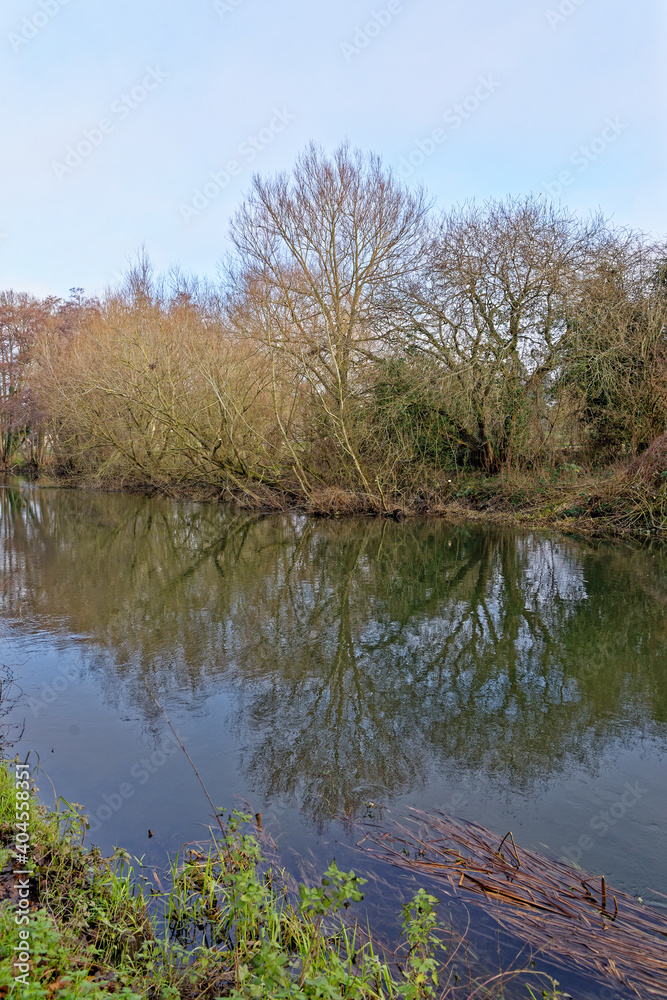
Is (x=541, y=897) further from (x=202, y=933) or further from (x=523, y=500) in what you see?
(x=523, y=500)

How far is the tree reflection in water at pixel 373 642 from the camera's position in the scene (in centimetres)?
502

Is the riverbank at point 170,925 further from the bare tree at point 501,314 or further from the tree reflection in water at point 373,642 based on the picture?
the bare tree at point 501,314

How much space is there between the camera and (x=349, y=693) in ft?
20.2

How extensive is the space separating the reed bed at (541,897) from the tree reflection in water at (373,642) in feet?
1.83

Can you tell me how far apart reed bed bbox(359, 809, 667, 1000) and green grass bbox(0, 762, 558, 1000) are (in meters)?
0.32

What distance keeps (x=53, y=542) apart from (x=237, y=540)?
3.95 m

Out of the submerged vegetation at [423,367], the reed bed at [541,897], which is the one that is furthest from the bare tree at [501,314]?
the reed bed at [541,897]

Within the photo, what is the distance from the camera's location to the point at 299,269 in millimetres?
18188

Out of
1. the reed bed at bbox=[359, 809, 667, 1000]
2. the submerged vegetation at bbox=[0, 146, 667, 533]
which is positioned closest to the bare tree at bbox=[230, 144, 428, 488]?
the submerged vegetation at bbox=[0, 146, 667, 533]

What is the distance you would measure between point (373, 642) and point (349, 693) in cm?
158

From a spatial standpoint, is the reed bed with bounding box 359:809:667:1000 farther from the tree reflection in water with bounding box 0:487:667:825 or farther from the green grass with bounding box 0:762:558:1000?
the tree reflection in water with bounding box 0:487:667:825

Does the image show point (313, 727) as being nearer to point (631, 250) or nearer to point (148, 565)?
point (148, 565)

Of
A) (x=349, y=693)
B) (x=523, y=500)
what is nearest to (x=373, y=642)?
(x=349, y=693)

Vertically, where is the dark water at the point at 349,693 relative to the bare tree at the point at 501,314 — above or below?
below
